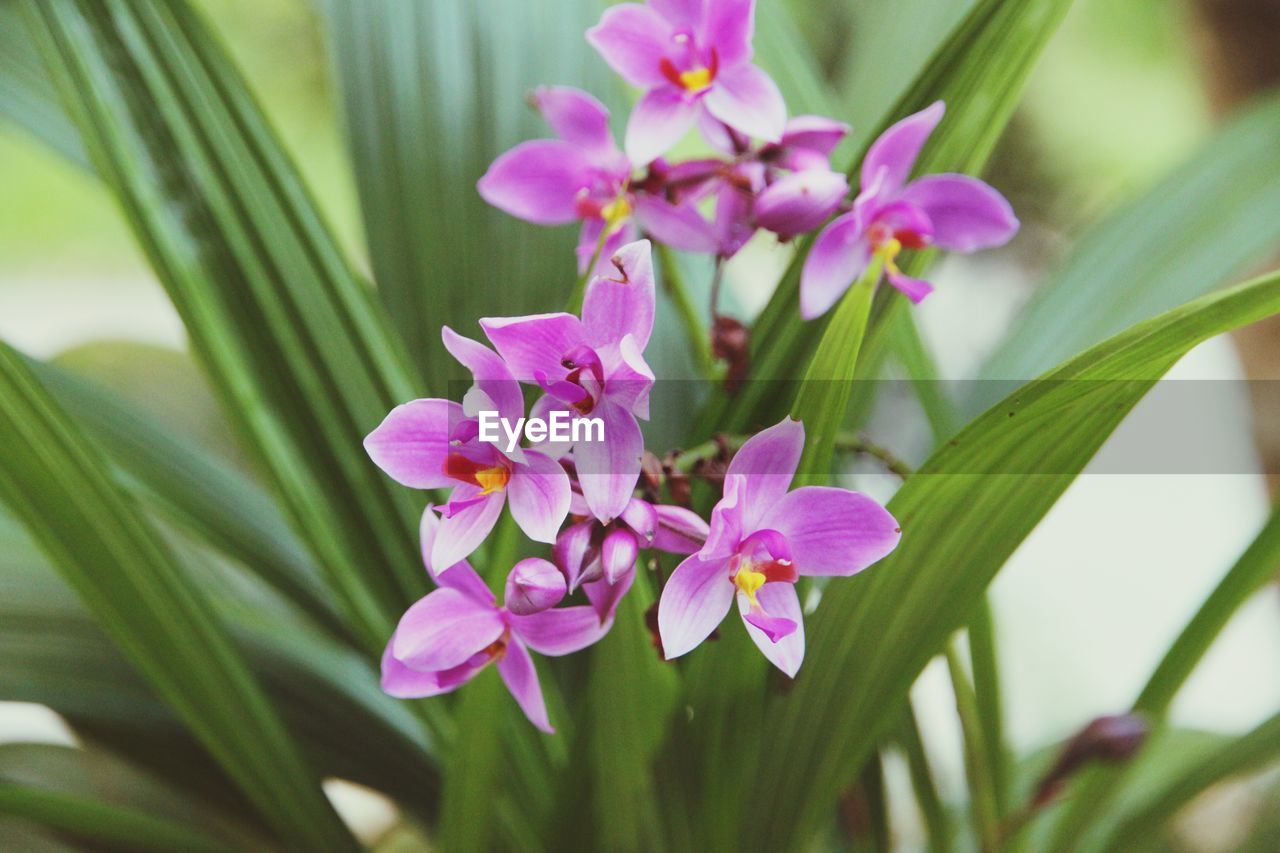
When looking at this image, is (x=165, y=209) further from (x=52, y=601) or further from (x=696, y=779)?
(x=696, y=779)

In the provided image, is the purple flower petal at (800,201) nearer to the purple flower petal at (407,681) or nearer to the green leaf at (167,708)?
the purple flower petal at (407,681)

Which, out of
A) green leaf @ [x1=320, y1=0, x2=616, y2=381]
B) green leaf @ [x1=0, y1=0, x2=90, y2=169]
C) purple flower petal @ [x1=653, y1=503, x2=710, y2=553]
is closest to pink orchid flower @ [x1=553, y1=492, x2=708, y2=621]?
purple flower petal @ [x1=653, y1=503, x2=710, y2=553]

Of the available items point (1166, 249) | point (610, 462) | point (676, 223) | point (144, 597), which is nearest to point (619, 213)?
point (676, 223)

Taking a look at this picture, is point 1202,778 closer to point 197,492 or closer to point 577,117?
point 577,117

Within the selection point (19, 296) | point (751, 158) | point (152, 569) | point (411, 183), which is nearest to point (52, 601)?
point (152, 569)

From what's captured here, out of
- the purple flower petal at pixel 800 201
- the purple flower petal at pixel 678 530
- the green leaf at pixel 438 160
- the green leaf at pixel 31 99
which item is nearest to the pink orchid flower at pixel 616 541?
the purple flower petal at pixel 678 530

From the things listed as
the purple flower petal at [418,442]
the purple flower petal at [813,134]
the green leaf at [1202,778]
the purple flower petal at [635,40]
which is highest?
the purple flower petal at [635,40]

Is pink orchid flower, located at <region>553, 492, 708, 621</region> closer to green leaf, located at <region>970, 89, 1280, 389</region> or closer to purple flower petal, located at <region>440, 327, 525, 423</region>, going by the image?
purple flower petal, located at <region>440, 327, 525, 423</region>
